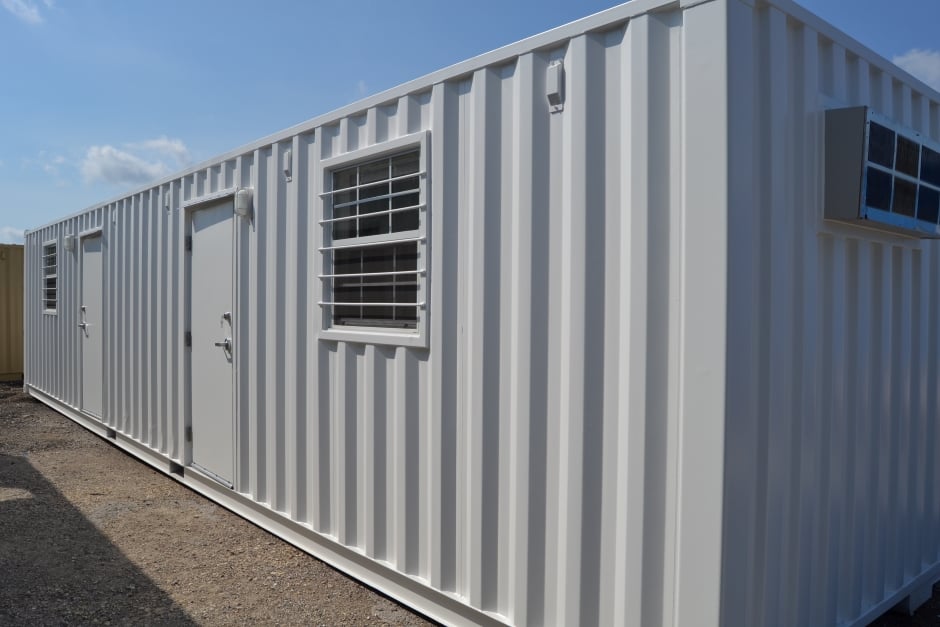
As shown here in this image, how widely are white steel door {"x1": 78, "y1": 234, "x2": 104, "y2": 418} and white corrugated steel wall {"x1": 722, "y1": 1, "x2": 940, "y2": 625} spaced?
6969 millimetres

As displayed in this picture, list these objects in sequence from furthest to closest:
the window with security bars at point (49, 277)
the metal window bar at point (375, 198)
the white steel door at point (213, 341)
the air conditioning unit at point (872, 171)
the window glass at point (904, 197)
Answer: the window with security bars at point (49, 277), the white steel door at point (213, 341), the metal window bar at point (375, 198), the window glass at point (904, 197), the air conditioning unit at point (872, 171)

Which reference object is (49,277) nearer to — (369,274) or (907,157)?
(369,274)

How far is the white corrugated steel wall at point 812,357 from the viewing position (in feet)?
7.70

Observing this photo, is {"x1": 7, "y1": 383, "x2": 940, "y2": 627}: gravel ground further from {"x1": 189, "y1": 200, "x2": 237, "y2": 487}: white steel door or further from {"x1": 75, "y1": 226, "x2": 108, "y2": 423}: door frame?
{"x1": 75, "y1": 226, "x2": 108, "y2": 423}: door frame

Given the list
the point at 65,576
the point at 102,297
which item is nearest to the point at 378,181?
the point at 65,576

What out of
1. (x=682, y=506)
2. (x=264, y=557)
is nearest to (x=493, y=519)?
(x=682, y=506)

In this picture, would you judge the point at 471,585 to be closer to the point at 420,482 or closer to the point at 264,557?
the point at 420,482

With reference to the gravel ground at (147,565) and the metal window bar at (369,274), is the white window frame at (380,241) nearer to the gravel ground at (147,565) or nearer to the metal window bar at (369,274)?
the metal window bar at (369,274)

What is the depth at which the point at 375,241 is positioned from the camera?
3715 millimetres

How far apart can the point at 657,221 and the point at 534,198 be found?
0.58 meters

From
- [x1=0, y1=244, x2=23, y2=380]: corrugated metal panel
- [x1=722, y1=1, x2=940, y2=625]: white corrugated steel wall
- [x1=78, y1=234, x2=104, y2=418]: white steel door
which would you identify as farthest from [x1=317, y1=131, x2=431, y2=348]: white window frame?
[x1=0, y1=244, x2=23, y2=380]: corrugated metal panel

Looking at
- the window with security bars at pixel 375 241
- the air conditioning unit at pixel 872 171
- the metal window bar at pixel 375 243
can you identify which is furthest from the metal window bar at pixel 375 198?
the air conditioning unit at pixel 872 171

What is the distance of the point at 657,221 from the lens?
2.47 meters

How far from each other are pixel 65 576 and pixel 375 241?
8.33 feet
